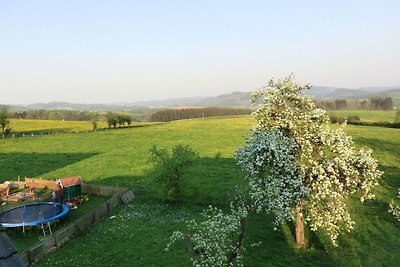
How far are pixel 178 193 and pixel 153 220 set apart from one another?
5121 millimetres

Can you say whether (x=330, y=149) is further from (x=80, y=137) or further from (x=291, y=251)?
(x=80, y=137)

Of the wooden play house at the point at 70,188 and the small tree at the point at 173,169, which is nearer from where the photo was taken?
the small tree at the point at 173,169

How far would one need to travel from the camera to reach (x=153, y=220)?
31766mm

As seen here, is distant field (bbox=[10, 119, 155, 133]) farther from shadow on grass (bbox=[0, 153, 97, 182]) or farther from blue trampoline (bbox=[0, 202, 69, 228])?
blue trampoline (bbox=[0, 202, 69, 228])

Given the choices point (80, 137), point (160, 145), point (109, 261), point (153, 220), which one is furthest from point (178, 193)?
point (80, 137)

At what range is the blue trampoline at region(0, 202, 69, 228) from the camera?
2855 centimetres

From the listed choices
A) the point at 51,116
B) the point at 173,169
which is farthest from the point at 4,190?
the point at 51,116

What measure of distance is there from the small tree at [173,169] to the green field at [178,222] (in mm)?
1081

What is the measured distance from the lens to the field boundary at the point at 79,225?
23.8 metres

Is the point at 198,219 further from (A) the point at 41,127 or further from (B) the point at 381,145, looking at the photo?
(A) the point at 41,127

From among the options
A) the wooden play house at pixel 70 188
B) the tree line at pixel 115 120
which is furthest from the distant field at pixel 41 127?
the wooden play house at pixel 70 188

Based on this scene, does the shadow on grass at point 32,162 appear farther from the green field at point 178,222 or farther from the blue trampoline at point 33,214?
the blue trampoline at point 33,214

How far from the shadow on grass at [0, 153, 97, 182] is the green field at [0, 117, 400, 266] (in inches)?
5.8

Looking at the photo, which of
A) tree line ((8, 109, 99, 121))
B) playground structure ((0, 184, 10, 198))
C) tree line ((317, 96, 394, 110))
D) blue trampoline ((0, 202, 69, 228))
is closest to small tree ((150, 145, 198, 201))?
blue trampoline ((0, 202, 69, 228))
